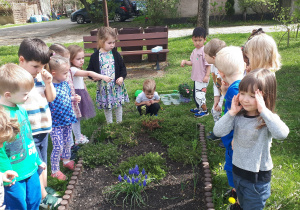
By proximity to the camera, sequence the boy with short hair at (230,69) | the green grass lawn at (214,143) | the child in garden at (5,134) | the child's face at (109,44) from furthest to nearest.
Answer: the child's face at (109,44) < the green grass lawn at (214,143) < the boy with short hair at (230,69) < the child in garden at (5,134)

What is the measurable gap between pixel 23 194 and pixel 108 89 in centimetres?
239

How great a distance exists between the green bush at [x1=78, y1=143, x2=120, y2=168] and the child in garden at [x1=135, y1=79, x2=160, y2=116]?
1.46 metres

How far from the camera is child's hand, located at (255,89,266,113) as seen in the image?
197 cm

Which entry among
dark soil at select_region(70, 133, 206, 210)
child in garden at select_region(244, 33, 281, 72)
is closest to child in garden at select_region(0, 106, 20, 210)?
dark soil at select_region(70, 133, 206, 210)

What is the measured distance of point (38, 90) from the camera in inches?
114

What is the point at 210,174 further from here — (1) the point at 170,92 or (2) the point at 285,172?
(1) the point at 170,92

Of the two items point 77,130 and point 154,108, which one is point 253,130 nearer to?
point 77,130

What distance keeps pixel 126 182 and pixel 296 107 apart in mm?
4035

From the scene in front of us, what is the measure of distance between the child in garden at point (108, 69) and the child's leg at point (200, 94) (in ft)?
4.69

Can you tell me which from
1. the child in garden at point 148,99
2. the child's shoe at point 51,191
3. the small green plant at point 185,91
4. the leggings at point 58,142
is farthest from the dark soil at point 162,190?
the small green plant at point 185,91

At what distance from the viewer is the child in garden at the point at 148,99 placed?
16.2ft

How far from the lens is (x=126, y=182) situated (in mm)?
2951

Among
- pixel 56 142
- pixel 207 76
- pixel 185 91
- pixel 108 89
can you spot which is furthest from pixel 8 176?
pixel 185 91

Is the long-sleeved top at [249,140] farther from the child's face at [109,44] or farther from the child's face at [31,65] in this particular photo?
the child's face at [109,44]
